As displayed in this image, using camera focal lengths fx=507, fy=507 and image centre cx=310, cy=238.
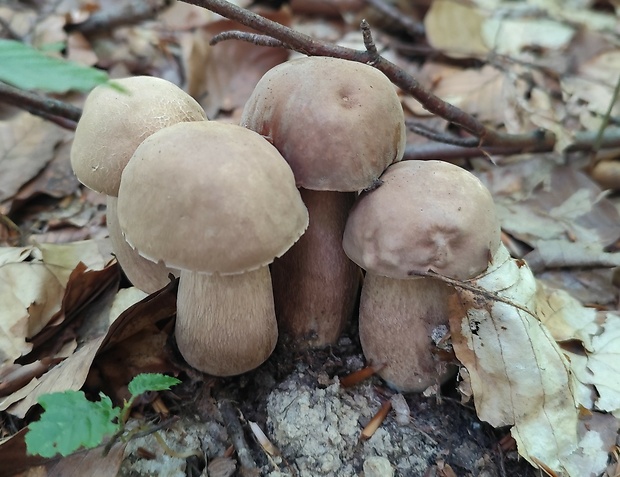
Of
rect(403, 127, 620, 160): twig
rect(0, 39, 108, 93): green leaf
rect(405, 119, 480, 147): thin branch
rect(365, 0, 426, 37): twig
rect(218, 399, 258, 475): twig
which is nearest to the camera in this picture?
rect(0, 39, 108, 93): green leaf

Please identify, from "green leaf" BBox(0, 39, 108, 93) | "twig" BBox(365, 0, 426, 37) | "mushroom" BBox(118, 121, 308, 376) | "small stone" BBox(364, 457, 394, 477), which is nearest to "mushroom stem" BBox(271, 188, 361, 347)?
"mushroom" BBox(118, 121, 308, 376)

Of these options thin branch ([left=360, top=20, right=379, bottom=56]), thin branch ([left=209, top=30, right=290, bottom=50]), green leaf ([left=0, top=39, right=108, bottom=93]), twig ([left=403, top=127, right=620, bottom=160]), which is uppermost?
green leaf ([left=0, top=39, right=108, bottom=93])

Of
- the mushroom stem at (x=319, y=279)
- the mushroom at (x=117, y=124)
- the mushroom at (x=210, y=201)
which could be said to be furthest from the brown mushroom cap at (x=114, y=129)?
the mushroom stem at (x=319, y=279)

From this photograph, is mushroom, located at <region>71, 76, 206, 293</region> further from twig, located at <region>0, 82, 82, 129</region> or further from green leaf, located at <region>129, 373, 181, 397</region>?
twig, located at <region>0, 82, 82, 129</region>

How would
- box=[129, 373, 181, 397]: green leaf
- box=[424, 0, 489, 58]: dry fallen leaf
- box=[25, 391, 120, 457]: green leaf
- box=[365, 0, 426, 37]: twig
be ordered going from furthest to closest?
box=[365, 0, 426, 37]: twig → box=[424, 0, 489, 58]: dry fallen leaf → box=[129, 373, 181, 397]: green leaf → box=[25, 391, 120, 457]: green leaf

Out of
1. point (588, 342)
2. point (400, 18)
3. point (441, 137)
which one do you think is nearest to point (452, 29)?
point (400, 18)

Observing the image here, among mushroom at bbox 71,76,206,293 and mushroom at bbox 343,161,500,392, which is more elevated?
mushroom at bbox 71,76,206,293
